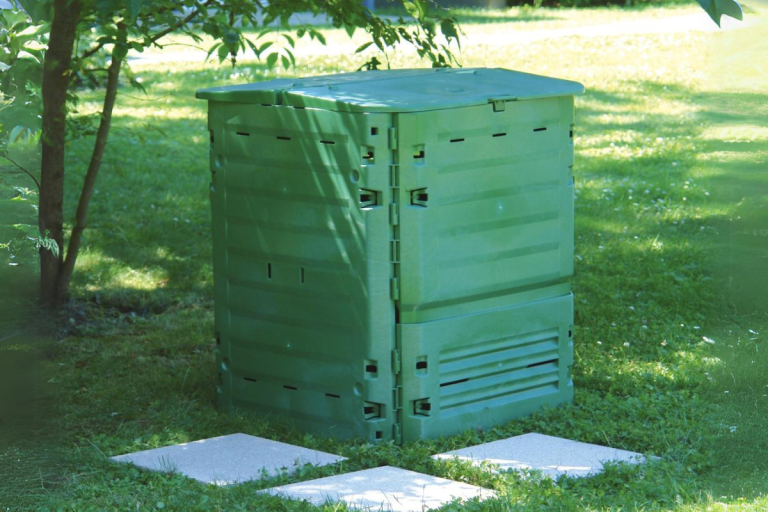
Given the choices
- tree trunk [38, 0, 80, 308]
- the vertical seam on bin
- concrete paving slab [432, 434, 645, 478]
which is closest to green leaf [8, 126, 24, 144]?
tree trunk [38, 0, 80, 308]

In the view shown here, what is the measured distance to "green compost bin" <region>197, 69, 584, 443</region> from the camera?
14.1 feet

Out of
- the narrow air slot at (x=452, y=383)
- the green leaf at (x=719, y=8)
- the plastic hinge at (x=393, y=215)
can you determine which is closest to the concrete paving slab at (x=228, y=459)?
the narrow air slot at (x=452, y=383)

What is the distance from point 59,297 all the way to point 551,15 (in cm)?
1568

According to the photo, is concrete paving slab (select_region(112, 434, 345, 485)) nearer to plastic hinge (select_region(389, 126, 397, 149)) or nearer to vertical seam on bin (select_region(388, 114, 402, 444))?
vertical seam on bin (select_region(388, 114, 402, 444))

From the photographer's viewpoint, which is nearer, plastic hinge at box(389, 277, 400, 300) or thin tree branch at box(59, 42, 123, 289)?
plastic hinge at box(389, 277, 400, 300)

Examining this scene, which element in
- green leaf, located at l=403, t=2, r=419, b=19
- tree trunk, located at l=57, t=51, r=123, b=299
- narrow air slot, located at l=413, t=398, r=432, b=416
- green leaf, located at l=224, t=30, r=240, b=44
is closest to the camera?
narrow air slot, located at l=413, t=398, r=432, b=416

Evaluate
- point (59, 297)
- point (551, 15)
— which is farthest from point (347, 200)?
point (551, 15)

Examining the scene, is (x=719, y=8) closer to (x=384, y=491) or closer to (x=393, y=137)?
(x=393, y=137)

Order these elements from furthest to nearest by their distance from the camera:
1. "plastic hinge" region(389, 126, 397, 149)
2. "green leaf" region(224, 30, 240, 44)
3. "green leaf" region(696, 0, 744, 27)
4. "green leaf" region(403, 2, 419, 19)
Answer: "green leaf" region(403, 2, 419, 19)
"green leaf" region(224, 30, 240, 44)
"plastic hinge" region(389, 126, 397, 149)
"green leaf" region(696, 0, 744, 27)

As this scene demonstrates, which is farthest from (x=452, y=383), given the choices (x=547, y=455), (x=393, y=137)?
(x=393, y=137)

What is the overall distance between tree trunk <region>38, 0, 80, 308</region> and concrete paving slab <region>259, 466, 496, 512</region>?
2070mm

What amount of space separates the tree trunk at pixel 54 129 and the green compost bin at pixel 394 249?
1.23 metres

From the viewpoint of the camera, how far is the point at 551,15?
20453 mm

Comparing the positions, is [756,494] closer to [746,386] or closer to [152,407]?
[746,386]
